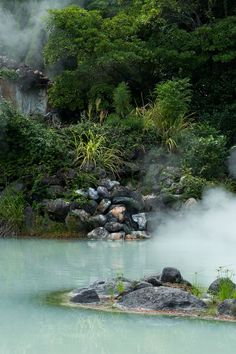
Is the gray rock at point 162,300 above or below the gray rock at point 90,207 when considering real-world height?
below

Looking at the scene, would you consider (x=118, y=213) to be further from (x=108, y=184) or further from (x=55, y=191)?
(x=55, y=191)

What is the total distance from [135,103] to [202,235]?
6436mm

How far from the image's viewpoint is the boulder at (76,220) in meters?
12.7

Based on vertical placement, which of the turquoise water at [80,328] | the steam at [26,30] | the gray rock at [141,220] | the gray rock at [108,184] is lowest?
the turquoise water at [80,328]

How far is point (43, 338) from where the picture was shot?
205 inches

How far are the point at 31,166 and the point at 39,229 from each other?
159 cm

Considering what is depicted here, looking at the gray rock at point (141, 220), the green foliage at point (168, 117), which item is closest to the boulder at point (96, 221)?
the gray rock at point (141, 220)

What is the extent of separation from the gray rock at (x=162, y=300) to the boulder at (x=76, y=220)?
6345mm

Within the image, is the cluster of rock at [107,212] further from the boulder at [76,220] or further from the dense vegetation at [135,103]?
the dense vegetation at [135,103]

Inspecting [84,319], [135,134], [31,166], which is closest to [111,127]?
[135,134]

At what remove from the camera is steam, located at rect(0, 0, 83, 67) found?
68.0ft

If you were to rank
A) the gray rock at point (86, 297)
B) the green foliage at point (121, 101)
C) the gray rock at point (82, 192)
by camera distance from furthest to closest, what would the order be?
the green foliage at point (121, 101), the gray rock at point (82, 192), the gray rock at point (86, 297)

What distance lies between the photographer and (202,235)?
1232 cm

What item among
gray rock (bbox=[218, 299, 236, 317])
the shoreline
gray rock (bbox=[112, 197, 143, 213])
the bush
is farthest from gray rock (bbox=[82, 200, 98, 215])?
gray rock (bbox=[218, 299, 236, 317])
